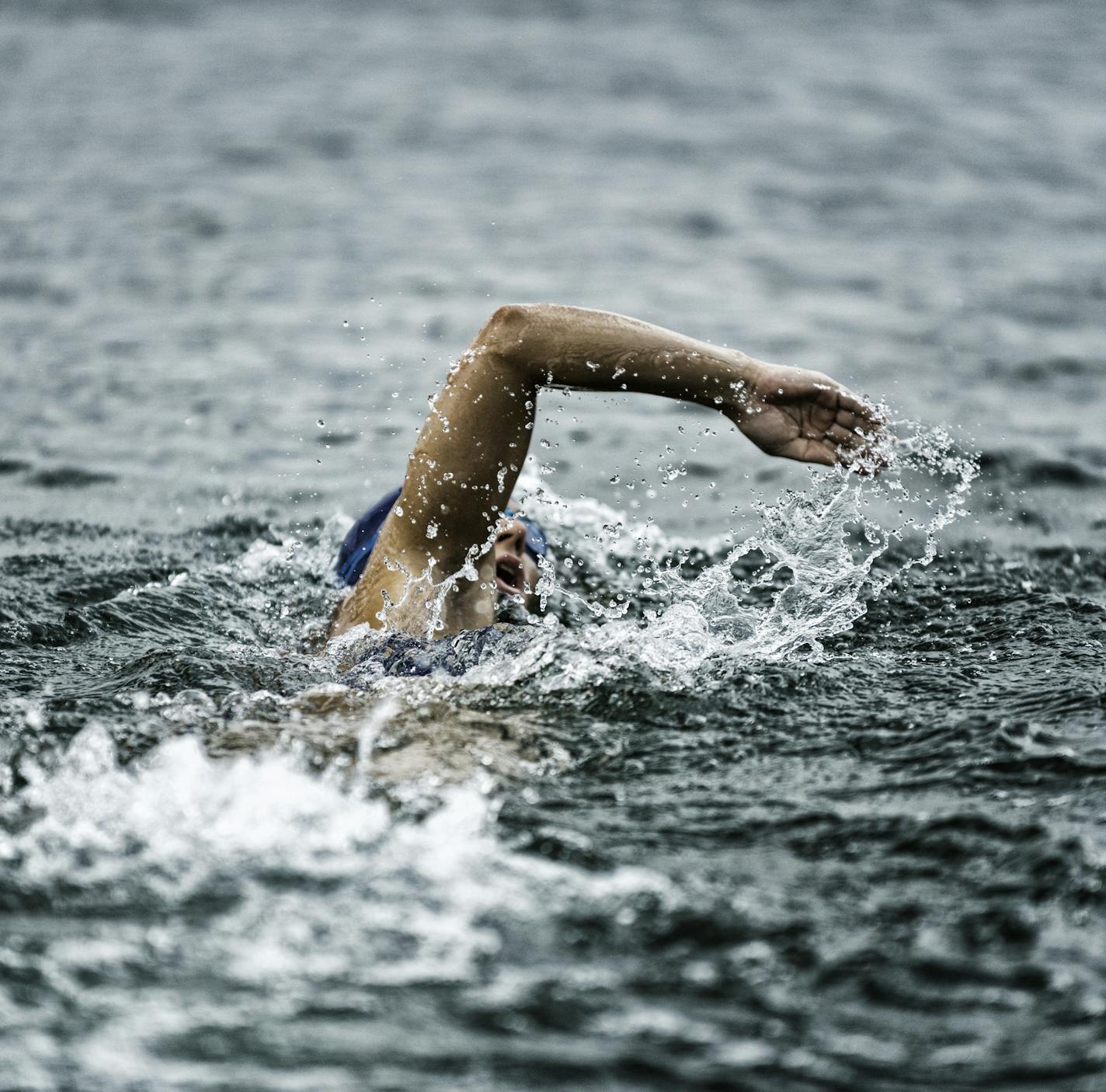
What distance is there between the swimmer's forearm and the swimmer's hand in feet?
0.19

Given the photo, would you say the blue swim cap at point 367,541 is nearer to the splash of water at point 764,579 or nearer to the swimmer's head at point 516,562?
the swimmer's head at point 516,562

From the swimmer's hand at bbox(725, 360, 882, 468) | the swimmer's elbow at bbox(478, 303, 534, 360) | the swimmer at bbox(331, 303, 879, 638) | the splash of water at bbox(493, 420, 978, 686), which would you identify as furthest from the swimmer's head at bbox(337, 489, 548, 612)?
the swimmer's hand at bbox(725, 360, 882, 468)

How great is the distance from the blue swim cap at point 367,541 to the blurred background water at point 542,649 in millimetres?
387

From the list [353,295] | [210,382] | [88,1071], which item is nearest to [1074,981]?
[88,1071]

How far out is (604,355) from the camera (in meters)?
4.73

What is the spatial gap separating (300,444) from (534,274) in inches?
146

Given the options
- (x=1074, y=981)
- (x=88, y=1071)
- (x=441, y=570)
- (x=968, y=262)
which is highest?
(x=968, y=262)

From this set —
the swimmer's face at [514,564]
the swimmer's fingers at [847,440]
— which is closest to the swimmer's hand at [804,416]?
the swimmer's fingers at [847,440]

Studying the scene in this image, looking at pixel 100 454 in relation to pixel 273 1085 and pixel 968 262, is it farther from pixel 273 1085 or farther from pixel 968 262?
pixel 968 262

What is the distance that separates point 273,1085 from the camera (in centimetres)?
310

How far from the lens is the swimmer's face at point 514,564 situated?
5.36m

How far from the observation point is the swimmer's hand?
4727mm

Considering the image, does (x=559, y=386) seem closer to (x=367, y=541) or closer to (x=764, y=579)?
(x=367, y=541)

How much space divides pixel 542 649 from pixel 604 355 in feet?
3.34
